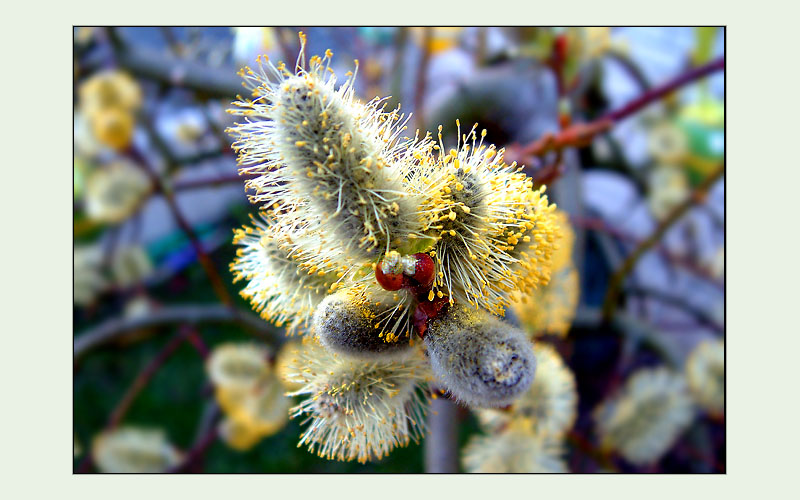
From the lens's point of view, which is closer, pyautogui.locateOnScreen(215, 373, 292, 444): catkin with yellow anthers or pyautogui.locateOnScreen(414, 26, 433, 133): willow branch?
pyautogui.locateOnScreen(414, 26, 433, 133): willow branch

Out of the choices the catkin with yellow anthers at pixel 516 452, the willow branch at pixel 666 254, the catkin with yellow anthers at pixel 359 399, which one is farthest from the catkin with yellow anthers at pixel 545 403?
the willow branch at pixel 666 254

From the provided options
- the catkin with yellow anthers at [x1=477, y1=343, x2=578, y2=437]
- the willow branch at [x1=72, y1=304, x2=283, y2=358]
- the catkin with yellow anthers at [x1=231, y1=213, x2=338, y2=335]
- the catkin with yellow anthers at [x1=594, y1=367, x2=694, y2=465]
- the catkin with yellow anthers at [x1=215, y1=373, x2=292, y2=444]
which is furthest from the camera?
the willow branch at [x1=72, y1=304, x2=283, y2=358]

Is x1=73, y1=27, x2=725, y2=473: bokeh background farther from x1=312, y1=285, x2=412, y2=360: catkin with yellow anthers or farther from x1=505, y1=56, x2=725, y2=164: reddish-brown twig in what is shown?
x1=312, y1=285, x2=412, y2=360: catkin with yellow anthers

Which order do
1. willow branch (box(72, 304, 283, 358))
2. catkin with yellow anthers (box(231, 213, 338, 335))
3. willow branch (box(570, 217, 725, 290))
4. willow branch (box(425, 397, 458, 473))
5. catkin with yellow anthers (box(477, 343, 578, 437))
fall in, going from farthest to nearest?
willow branch (box(570, 217, 725, 290)) < willow branch (box(72, 304, 283, 358)) < willow branch (box(425, 397, 458, 473)) < catkin with yellow anthers (box(477, 343, 578, 437)) < catkin with yellow anthers (box(231, 213, 338, 335))

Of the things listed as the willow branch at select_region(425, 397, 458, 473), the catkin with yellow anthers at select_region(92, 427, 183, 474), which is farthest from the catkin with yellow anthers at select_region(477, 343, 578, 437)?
the catkin with yellow anthers at select_region(92, 427, 183, 474)

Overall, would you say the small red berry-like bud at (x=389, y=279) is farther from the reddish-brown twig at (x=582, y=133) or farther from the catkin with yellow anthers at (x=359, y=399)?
the reddish-brown twig at (x=582, y=133)

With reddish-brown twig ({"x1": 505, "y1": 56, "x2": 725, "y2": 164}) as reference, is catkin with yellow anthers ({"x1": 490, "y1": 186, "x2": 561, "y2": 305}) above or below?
below

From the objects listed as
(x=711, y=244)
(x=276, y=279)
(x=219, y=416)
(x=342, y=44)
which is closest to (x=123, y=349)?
(x=219, y=416)
